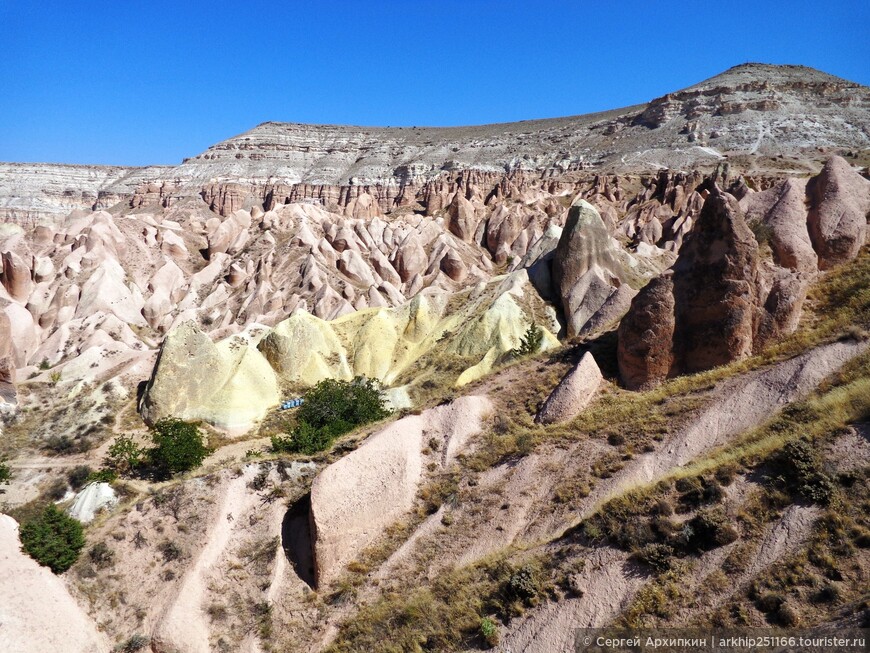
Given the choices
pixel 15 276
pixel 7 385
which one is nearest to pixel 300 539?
pixel 7 385

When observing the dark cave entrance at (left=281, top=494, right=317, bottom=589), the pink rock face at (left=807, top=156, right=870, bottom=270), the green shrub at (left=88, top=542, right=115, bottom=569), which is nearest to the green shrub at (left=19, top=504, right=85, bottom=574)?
the green shrub at (left=88, top=542, right=115, bottom=569)

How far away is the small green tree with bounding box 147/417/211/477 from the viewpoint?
19.3 metres

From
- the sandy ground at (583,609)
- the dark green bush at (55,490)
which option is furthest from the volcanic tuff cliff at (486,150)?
the sandy ground at (583,609)

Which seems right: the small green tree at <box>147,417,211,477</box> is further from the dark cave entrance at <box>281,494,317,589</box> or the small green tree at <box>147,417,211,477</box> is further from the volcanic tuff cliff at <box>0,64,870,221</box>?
the volcanic tuff cliff at <box>0,64,870,221</box>

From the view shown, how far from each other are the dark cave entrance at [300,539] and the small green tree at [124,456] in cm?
987

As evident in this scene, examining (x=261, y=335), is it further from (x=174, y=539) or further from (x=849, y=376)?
(x=849, y=376)

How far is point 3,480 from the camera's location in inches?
790

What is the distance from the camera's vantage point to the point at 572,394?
14367 millimetres

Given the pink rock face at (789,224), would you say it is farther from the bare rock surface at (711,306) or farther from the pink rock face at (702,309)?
the pink rock face at (702,309)

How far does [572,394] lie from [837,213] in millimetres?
11045

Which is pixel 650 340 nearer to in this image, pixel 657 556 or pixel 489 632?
pixel 657 556

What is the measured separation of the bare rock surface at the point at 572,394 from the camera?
1416 cm

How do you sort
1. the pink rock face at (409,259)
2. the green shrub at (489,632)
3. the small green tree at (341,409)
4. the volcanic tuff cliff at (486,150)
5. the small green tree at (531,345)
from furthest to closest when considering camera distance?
1. the volcanic tuff cliff at (486,150)
2. the pink rock face at (409,259)
3. the small green tree at (531,345)
4. the small green tree at (341,409)
5. the green shrub at (489,632)

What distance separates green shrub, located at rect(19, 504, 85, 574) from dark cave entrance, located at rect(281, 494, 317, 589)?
15.9 feet
